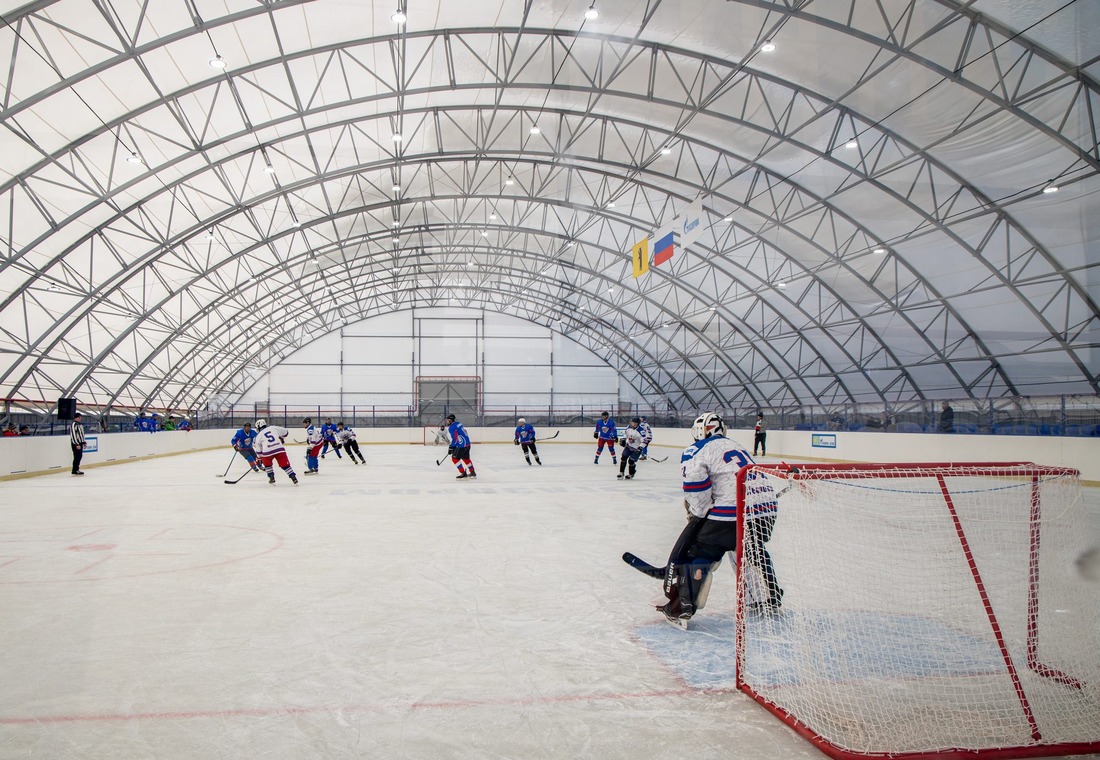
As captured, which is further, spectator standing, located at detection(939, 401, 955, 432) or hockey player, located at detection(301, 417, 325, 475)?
spectator standing, located at detection(939, 401, 955, 432)

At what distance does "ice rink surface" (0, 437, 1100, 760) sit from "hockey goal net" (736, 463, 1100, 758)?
0.35 meters

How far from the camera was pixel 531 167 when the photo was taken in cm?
2355

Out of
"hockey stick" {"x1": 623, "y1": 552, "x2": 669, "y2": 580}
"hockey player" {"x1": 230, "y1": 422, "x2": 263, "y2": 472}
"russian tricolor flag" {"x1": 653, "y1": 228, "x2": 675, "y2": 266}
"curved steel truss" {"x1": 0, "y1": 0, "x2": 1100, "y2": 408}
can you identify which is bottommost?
"hockey stick" {"x1": 623, "y1": 552, "x2": 669, "y2": 580}

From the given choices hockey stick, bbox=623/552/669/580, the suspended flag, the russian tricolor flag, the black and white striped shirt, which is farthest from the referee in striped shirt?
hockey stick, bbox=623/552/669/580

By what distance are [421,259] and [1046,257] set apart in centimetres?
2831

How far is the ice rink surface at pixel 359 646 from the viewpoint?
Result: 289cm

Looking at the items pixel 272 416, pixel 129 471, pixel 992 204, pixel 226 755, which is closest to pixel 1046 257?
pixel 992 204

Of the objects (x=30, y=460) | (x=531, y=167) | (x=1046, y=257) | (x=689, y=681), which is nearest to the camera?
(x=689, y=681)

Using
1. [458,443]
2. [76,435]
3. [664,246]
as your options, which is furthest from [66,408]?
[664,246]

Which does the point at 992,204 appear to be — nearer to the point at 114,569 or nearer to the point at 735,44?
the point at 735,44

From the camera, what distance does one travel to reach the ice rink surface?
289cm

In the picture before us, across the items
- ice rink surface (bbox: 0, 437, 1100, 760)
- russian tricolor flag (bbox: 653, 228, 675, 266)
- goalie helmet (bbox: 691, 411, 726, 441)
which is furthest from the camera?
russian tricolor flag (bbox: 653, 228, 675, 266)

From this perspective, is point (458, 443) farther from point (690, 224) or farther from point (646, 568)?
point (646, 568)

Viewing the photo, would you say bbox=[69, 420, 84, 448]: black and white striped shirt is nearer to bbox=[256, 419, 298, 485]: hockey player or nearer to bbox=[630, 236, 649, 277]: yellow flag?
bbox=[256, 419, 298, 485]: hockey player
